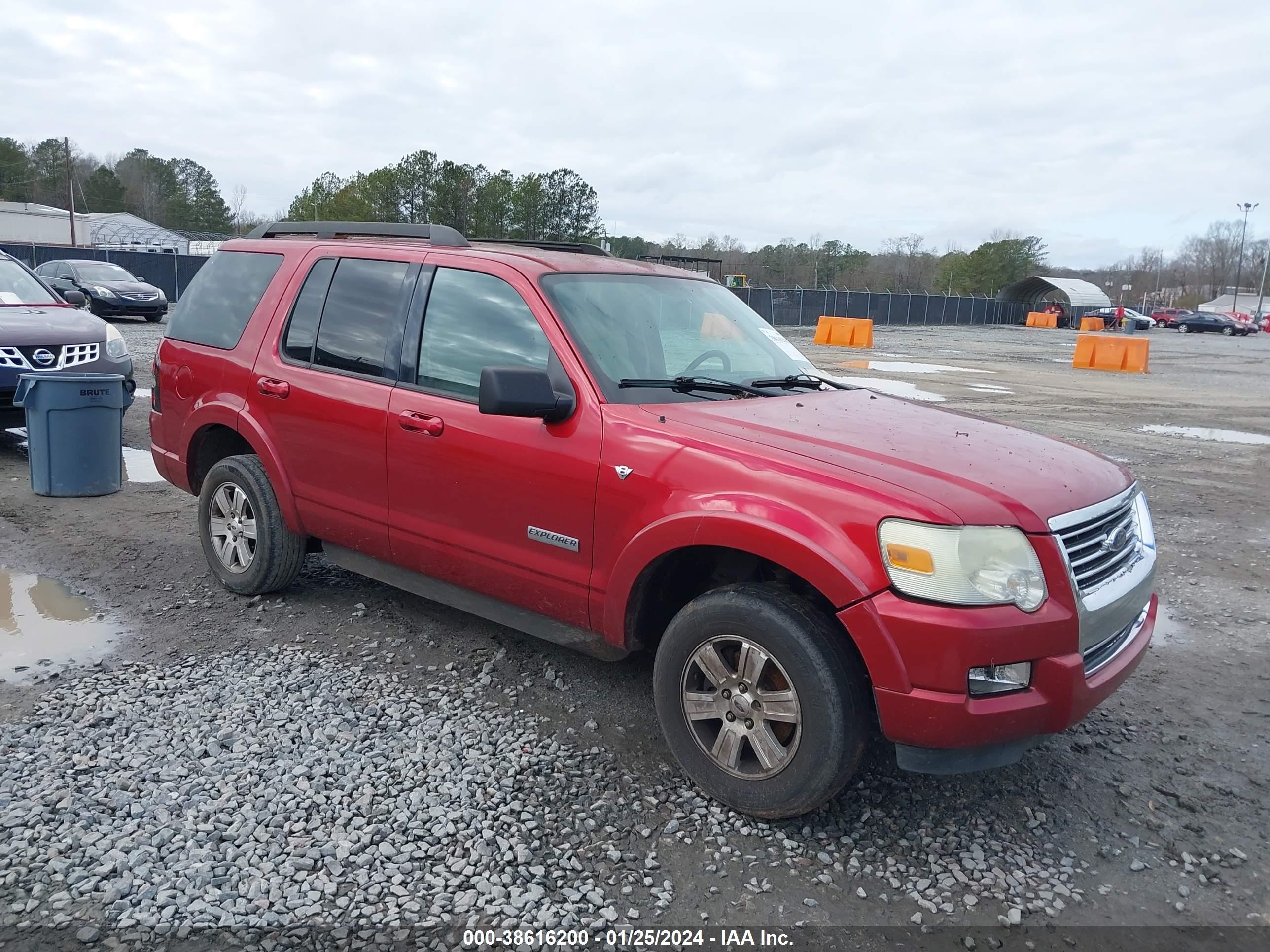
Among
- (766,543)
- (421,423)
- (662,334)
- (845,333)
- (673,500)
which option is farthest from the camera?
(845,333)

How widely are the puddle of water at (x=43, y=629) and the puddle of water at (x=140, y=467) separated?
8.11ft

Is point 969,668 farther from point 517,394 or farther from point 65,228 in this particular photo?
point 65,228

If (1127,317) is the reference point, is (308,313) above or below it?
below

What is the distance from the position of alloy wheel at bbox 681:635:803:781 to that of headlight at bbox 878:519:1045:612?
538 millimetres

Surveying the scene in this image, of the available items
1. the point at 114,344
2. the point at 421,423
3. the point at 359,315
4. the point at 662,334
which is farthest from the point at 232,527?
the point at 114,344

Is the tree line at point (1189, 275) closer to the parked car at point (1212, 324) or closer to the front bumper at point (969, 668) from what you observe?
the parked car at point (1212, 324)

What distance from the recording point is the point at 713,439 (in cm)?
347

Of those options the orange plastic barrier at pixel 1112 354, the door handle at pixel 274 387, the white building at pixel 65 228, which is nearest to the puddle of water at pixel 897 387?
the orange plastic barrier at pixel 1112 354

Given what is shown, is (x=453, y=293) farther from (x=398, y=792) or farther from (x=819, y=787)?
(x=819, y=787)

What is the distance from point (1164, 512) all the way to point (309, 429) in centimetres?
685

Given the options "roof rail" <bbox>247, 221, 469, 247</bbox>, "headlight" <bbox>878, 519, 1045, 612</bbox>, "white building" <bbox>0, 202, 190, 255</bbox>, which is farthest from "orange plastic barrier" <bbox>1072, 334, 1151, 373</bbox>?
"white building" <bbox>0, 202, 190, 255</bbox>

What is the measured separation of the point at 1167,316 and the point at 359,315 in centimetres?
7806

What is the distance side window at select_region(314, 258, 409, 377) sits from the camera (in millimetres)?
4605

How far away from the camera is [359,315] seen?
473 cm
